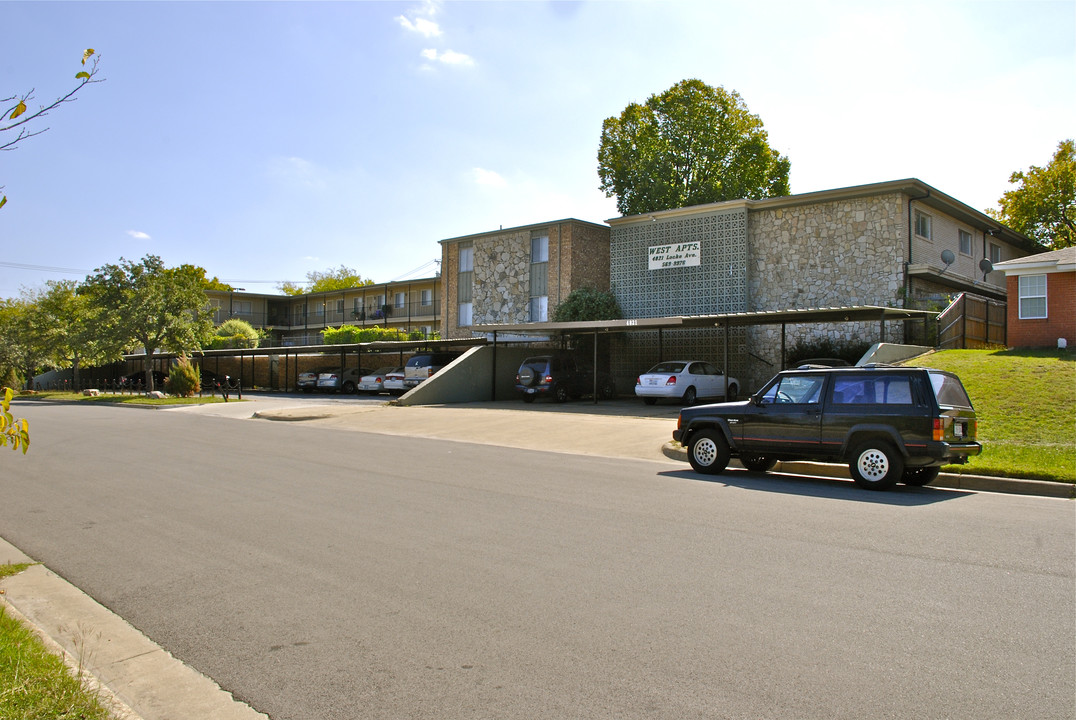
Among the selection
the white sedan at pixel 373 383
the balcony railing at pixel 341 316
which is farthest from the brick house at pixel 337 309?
the white sedan at pixel 373 383

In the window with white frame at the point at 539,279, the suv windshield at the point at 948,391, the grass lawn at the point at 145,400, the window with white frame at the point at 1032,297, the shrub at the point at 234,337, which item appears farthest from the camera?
the shrub at the point at 234,337

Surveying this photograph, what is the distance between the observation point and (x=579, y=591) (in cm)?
543

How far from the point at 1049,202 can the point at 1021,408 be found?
109 feet

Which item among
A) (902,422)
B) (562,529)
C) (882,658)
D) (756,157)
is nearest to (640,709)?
(882,658)

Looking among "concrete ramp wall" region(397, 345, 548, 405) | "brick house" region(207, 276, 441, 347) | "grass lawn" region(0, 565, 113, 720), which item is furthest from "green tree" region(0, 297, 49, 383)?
"grass lawn" region(0, 565, 113, 720)

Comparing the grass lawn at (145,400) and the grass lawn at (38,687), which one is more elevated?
the grass lawn at (38,687)

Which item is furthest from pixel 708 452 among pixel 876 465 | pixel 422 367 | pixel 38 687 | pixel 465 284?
Result: pixel 465 284

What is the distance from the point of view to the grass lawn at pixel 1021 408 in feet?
36.3

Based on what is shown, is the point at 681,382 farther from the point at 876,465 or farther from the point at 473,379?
the point at 876,465

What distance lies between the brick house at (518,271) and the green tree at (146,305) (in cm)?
1291

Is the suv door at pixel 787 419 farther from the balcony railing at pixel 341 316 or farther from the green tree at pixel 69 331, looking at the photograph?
the balcony railing at pixel 341 316

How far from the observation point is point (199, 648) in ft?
14.9

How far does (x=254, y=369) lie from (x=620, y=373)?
86.9 ft

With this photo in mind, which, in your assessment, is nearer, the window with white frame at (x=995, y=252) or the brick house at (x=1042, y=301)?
the brick house at (x=1042, y=301)
